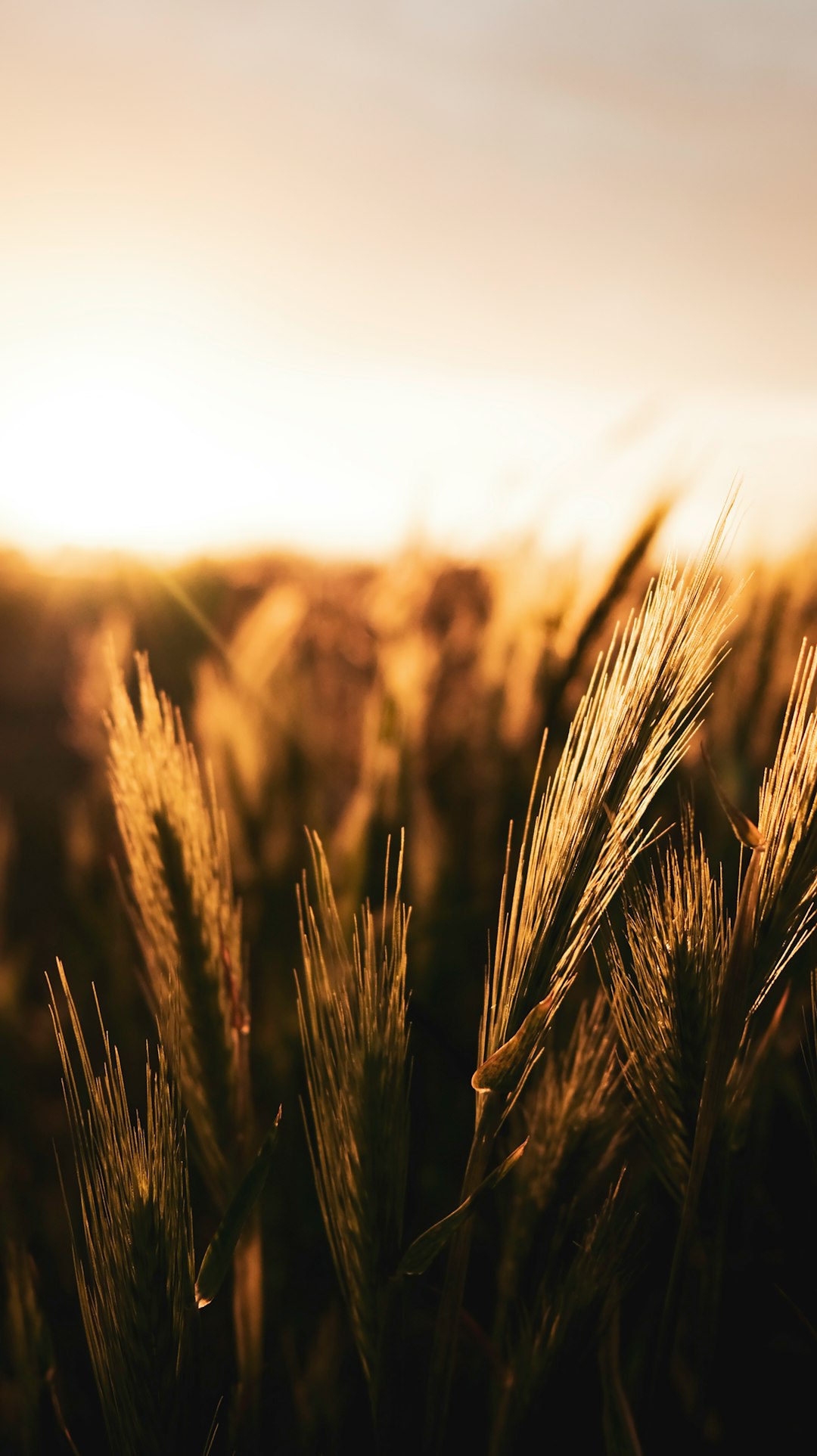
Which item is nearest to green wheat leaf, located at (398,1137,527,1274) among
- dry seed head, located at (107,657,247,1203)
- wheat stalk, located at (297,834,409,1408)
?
wheat stalk, located at (297,834,409,1408)

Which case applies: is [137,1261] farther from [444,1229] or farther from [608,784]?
[608,784]

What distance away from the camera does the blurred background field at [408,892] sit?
1.66 ft

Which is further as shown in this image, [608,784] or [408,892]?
[408,892]

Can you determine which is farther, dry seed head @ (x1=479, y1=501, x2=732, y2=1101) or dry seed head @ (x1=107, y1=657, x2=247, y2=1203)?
dry seed head @ (x1=107, y1=657, x2=247, y2=1203)

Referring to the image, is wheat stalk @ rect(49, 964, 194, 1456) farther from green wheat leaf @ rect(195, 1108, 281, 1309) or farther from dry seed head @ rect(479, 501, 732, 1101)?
dry seed head @ rect(479, 501, 732, 1101)

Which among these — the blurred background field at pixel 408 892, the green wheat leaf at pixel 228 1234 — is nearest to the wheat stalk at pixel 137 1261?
the green wheat leaf at pixel 228 1234

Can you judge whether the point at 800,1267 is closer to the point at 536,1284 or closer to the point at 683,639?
the point at 536,1284

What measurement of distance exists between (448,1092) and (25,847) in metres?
1.57

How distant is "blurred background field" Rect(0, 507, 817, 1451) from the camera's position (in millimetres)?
505

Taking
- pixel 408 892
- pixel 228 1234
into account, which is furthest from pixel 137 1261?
pixel 408 892

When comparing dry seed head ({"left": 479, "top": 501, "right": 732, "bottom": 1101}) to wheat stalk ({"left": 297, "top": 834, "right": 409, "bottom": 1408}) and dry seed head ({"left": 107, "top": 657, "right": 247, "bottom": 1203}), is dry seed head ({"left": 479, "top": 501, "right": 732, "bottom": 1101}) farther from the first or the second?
dry seed head ({"left": 107, "top": 657, "right": 247, "bottom": 1203})

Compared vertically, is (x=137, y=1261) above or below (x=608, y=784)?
below

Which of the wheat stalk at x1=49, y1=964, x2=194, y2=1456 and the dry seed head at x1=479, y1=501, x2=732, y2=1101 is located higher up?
the dry seed head at x1=479, y1=501, x2=732, y2=1101

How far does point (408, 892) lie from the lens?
831 mm
